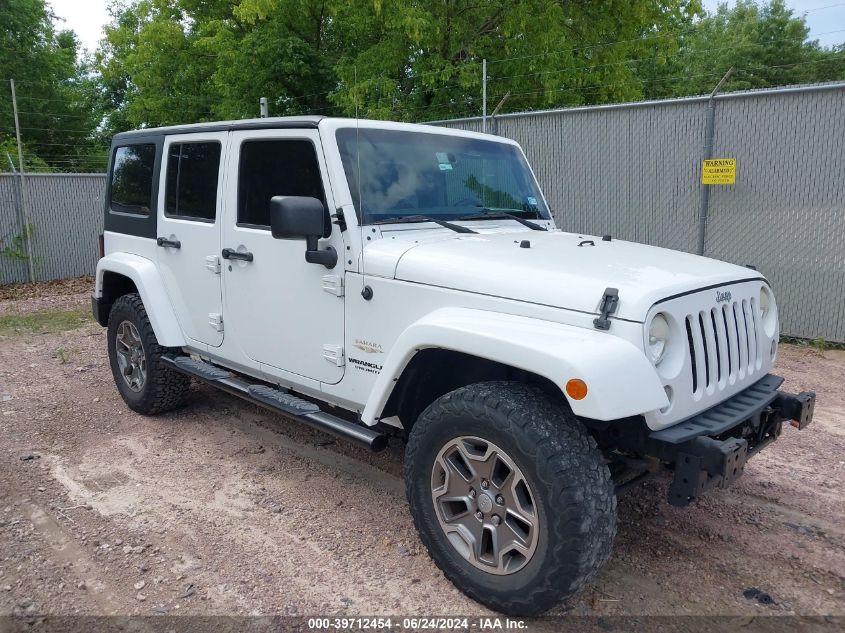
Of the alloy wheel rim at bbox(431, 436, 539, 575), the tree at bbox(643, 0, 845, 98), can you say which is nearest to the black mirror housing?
the alloy wheel rim at bbox(431, 436, 539, 575)

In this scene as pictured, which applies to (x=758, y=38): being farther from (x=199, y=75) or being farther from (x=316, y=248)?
(x=316, y=248)

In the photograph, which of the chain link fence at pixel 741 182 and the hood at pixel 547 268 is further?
the chain link fence at pixel 741 182

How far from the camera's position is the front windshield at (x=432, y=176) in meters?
3.62

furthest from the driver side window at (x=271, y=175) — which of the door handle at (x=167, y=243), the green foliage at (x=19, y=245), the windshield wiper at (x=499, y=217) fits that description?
the green foliage at (x=19, y=245)

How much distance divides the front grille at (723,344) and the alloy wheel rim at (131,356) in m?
3.93

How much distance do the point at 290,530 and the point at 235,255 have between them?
1.64 meters

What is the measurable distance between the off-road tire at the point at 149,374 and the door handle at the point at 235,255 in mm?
1150

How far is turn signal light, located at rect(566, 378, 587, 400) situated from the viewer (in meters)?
2.44

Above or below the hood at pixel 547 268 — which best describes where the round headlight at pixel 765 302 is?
below

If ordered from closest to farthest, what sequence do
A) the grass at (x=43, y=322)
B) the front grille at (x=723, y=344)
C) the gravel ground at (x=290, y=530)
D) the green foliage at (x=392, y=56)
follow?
1. the front grille at (x=723, y=344)
2. the gravel ground at (x=290, y=530)
3. the grass at (x=43, y=322)
4. the green foliage at (x=392, y=56)

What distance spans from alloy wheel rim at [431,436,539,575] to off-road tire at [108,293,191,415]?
9.17 feet

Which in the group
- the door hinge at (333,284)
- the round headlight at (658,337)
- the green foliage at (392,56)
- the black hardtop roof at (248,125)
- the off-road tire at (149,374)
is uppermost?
the green foliage at (392,56)

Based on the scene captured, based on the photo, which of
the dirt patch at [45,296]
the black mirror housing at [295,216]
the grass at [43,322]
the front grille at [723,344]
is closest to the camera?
the front grille at [723,344]

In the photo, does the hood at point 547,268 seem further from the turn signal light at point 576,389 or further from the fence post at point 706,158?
the fence post at point 706,158
